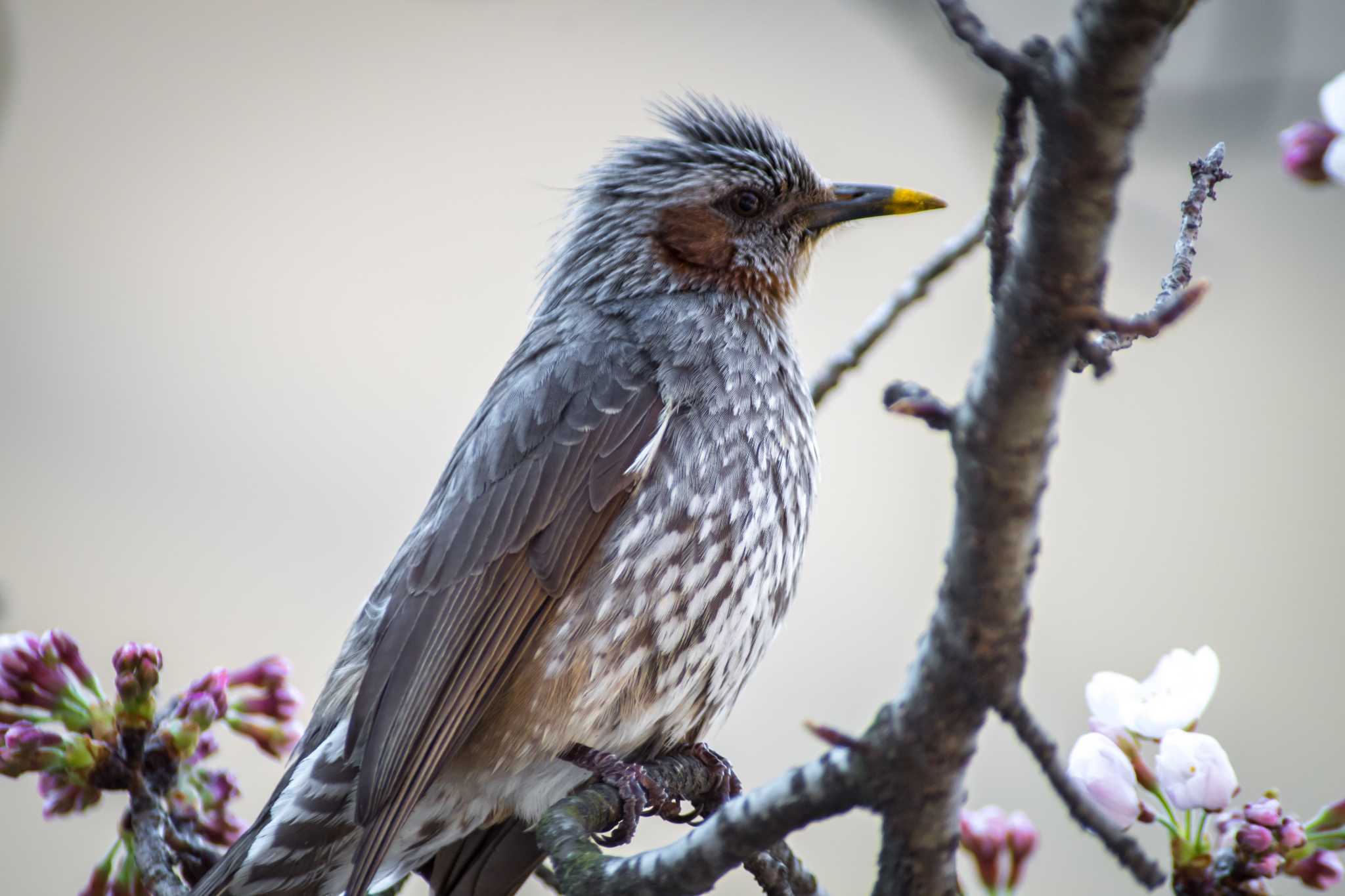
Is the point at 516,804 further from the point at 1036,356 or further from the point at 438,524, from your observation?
the point at 1036,356

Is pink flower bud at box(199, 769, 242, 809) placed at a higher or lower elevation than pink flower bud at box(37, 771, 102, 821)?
higher

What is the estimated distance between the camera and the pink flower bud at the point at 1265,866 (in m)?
1.88

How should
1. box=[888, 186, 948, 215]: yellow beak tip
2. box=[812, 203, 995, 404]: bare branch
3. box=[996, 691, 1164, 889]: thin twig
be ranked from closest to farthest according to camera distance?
box=[996, 691, 1164, 889]: thin twig → box=[812, 203, 995, 404]: bare branch → box=[888, 186, 948, 215]: yellow beak tip

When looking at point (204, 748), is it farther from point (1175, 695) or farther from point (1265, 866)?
point (1265, 866)

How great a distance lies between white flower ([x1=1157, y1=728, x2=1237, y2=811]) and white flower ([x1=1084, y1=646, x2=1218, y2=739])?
0.11 meters

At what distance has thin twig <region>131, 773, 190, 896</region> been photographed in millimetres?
2494

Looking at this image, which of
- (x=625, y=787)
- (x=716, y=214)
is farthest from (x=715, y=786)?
(x=716, y=214)

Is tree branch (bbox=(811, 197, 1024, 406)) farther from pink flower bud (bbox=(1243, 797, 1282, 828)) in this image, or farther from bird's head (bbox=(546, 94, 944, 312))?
pink flower bud (bbox=(1243, 797, 1282, 828))

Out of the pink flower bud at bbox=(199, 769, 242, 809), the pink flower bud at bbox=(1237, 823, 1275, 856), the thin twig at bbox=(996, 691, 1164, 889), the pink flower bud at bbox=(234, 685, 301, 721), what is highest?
the pink flower bud at bbox=(1237, 823, 1275, 856)

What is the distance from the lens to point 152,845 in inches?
99.7

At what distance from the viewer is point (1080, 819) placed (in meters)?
1.46

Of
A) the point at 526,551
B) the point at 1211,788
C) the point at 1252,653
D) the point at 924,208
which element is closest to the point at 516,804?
the point at 526,551

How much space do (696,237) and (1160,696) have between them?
74.7 inches

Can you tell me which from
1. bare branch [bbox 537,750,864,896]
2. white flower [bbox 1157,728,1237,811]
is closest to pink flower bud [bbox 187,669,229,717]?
bare branch [bbox 537,750,864,896]
